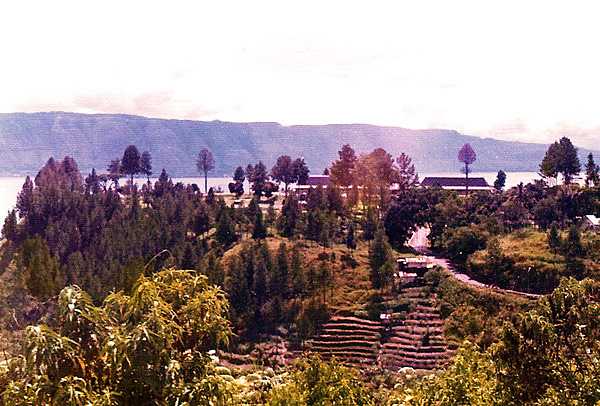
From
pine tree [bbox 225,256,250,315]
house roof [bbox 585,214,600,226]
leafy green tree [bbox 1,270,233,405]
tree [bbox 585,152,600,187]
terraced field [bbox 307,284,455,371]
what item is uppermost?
tree [bbox 585,152,600,187]

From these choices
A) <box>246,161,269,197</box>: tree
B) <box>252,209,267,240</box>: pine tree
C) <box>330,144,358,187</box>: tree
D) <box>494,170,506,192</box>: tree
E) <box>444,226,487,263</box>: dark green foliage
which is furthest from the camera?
<box>494,170,506,192</box>: tree

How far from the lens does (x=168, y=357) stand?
12.8 ft

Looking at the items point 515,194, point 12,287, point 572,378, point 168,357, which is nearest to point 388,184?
point 515,194

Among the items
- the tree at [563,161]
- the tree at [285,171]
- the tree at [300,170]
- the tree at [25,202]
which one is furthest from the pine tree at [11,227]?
the tree at [563,161]

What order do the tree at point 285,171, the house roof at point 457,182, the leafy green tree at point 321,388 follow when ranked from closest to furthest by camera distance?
the leafy green tree at point 321,388, the tree at point 285,171, the house roof at point 457,182

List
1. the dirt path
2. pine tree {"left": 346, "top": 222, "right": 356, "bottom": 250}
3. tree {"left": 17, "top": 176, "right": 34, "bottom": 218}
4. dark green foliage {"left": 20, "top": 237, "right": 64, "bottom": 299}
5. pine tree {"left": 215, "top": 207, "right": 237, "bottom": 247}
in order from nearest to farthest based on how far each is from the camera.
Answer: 1. dark green foliage {"left": 20, "top": 237, "right": 64, "bottom": 299}
2. the dirt path
3. pine tree {"left": 346, "top": 222, "right": 356, "bottom": 250}
4. pine tree {"left": 215, "top": 207, "right": 237, "bottom": 247}
5. tree {"left": 17, "top": 176, "right": 34, "bottom": 218}

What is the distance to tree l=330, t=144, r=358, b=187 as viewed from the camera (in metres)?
48.8

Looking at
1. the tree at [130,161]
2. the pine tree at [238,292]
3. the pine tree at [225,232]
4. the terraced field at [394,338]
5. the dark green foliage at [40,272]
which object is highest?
the tree at [130,161]

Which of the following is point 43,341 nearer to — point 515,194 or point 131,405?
point 131,405

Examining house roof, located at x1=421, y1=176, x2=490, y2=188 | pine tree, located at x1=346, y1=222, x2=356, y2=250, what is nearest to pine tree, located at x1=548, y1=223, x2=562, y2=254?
pine tree, located at x1=346, y1=222, x2=356, y2=250

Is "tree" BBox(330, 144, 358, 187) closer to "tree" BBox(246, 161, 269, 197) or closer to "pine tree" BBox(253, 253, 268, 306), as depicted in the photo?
"tree" BBox(246, 161, 269, 197)

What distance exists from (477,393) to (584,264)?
27081mm

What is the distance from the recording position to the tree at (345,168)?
48.8m

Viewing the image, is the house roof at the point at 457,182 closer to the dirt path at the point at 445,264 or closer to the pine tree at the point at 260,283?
the dirt path at the point at 445,264
